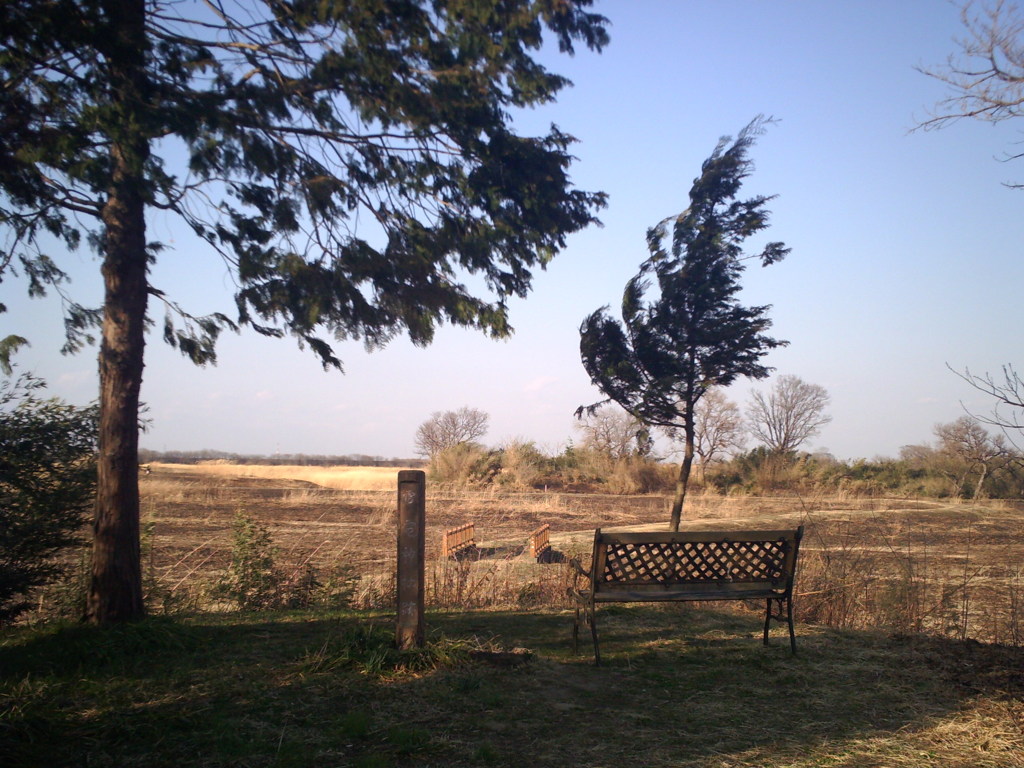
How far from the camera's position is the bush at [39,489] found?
6.36 m

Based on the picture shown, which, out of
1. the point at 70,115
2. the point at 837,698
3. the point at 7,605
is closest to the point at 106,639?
the point at 7,605

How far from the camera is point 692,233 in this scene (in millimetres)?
12469

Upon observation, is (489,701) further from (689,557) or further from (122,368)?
(122,368)

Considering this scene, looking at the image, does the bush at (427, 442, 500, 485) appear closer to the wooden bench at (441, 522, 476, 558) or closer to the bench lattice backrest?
the wooden bench at (441, 522, 476, 558)

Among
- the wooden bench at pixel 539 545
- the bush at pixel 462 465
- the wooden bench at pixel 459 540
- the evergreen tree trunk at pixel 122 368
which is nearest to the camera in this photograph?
the evergreen tree trunk at pixel 122 368

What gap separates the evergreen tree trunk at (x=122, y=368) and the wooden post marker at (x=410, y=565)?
2.38 metres

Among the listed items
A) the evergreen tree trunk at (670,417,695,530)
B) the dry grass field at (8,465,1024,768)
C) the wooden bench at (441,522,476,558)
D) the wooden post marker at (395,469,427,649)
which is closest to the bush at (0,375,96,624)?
the dry grass field at (8,465,1024,768)

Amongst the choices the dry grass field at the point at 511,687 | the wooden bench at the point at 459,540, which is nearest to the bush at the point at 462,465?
the wooden bench at the point at 459,540

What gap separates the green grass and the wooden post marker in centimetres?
18

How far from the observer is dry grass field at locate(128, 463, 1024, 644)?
334 inches

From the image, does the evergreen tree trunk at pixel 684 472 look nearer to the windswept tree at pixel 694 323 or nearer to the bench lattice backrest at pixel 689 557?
the windswept tree at pixel 694 323

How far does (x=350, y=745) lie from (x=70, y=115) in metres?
5.06

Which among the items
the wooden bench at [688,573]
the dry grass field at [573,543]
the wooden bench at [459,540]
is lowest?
the dry grass field at [573,543]

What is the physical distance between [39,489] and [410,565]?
3978mm
